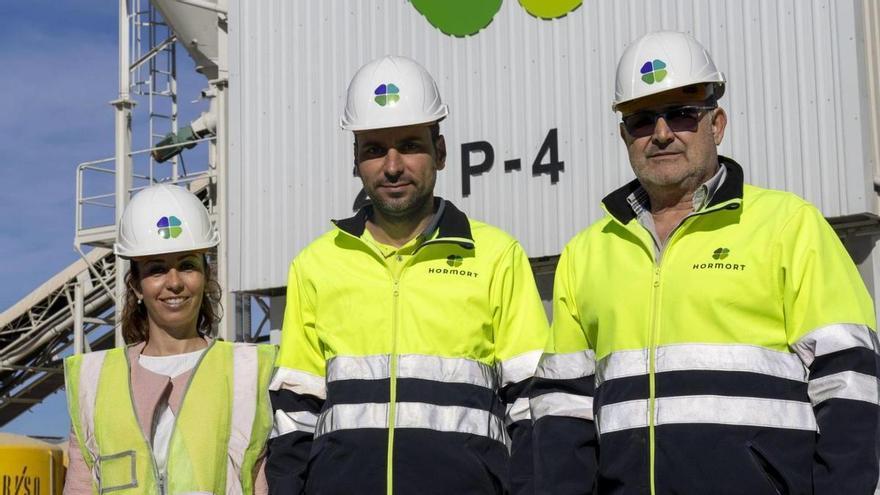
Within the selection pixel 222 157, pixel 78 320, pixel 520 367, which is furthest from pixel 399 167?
pixel 78 320

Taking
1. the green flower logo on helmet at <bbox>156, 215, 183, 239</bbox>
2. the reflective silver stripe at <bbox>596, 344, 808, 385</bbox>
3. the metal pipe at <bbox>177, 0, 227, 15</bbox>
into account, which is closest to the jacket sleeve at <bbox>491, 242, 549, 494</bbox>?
the reflective silver stripe at <bbox>596, 344, 808, 385</bbox>

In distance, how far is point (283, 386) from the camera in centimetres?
414

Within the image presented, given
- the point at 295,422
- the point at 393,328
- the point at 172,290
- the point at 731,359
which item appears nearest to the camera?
the point at 731,359

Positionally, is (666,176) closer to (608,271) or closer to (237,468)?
(608,271)

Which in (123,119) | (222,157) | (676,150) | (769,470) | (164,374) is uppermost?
(123,119)

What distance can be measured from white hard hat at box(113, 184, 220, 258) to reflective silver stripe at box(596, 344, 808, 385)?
1.97 m

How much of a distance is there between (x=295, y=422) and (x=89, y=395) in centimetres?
92

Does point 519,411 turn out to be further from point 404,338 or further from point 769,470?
point 769,470

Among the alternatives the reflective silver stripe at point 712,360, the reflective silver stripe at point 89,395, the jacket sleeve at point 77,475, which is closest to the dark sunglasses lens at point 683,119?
the reflective silver stripe at point 712,360

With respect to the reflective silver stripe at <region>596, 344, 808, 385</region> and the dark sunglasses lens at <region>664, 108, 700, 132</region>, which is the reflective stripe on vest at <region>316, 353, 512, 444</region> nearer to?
the reflective silver stripe at <region>596, 344, 808, 385</region>

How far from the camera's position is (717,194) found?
3471 millimetres

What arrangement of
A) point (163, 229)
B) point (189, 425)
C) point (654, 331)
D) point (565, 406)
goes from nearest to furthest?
1. point (654, 331)
2. point (565, 406)
3. point (189, 425)
4. point (163, 229)

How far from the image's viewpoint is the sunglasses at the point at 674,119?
3.55m

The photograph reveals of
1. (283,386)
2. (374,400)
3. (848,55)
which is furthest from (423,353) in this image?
(848,55)
